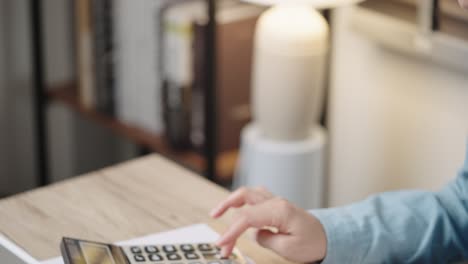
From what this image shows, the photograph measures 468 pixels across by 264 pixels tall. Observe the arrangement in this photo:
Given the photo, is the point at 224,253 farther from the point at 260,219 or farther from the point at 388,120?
the point at 388,120

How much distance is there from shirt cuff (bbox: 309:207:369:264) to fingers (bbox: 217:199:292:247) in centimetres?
6

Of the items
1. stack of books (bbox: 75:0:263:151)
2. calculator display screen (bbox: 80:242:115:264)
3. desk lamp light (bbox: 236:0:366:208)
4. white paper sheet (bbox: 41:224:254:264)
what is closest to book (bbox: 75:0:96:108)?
stack of books (bbox: 75:0:263:151)

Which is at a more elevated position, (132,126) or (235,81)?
(235,81)

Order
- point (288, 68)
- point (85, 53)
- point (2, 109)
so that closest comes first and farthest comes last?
point (288, 68), point (85, 53), point (2, 109)

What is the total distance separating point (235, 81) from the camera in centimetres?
218

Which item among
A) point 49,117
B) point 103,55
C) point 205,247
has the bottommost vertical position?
point 49,117

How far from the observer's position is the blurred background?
1952 millimetres

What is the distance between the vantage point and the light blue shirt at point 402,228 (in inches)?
46.2

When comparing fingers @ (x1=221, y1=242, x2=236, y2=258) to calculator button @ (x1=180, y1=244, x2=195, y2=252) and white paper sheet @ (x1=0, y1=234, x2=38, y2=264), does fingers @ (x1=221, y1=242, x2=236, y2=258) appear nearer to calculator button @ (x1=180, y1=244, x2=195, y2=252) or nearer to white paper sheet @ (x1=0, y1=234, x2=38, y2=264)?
calculator button @ (x1=180, y1=244, x2=195, y2=252)

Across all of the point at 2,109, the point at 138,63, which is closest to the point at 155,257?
the point at 138,63

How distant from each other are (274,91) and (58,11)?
82 cm

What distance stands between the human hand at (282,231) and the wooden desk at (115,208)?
4cm

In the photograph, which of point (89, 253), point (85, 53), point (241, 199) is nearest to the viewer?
point (89, 253)

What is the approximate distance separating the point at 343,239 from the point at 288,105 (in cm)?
80
